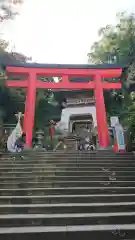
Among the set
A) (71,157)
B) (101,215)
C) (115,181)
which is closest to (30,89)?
(71,157)

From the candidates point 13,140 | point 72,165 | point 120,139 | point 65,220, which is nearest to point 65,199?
point 65,220

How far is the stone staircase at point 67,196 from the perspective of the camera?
3.99 meters

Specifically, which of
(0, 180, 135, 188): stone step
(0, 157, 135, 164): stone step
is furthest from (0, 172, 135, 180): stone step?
(0, 157, 135, 164): stone step

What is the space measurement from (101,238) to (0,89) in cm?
1743

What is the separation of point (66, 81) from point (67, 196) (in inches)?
398

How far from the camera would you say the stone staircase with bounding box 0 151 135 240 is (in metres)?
3.99

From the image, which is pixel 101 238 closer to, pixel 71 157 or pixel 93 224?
pixel 93 224

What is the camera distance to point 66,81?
15.2 metres

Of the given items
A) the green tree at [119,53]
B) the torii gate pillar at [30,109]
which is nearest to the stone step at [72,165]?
the torii gate pillar at [30,109]

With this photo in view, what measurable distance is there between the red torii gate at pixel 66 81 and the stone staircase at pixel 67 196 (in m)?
4.46

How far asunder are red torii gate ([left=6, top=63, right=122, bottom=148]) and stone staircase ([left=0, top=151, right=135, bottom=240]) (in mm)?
4465

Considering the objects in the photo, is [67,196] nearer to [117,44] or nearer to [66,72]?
[66,72]

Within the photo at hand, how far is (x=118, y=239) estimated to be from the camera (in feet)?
12.5

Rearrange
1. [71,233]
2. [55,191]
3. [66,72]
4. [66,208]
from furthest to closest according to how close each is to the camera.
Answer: [66,72]
[55,191]
[66,208]
[71,233]
